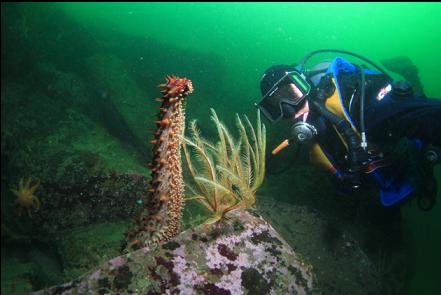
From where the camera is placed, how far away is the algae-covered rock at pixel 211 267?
6.51ft

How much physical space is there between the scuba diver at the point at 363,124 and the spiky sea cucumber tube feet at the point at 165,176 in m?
1.82

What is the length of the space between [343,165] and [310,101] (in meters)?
1.18

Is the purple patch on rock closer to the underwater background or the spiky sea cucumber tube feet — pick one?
the spiky sea cucumber tube feet

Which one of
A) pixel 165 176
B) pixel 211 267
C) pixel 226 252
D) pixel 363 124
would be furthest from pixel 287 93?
pixel 211 267

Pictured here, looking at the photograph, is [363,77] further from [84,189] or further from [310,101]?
[84,189]

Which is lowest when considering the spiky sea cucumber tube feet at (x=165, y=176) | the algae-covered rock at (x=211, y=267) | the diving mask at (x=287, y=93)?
the algae-covered rock at (x=211, y=267)

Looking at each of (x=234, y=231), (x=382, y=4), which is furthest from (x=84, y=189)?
(x=382, y=4)

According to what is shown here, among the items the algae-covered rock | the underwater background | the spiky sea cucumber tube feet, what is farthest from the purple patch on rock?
the underwater background

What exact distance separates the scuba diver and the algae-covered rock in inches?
67.6

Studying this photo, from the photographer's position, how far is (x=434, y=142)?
3904 millimetres

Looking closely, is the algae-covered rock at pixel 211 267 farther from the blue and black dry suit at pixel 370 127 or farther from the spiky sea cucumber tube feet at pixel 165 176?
the blue and black dry suit at pixel 370 127

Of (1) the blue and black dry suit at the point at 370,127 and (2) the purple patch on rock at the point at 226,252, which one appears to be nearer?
(2) the purple patch on rock at the point at 226,252

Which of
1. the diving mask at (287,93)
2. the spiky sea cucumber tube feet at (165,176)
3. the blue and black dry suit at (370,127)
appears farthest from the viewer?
→ the diving mask at (287,93)

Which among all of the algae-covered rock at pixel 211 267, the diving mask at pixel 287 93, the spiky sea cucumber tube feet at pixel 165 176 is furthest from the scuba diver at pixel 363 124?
the spiky sea cucumber tube feet at pixel 165 176
